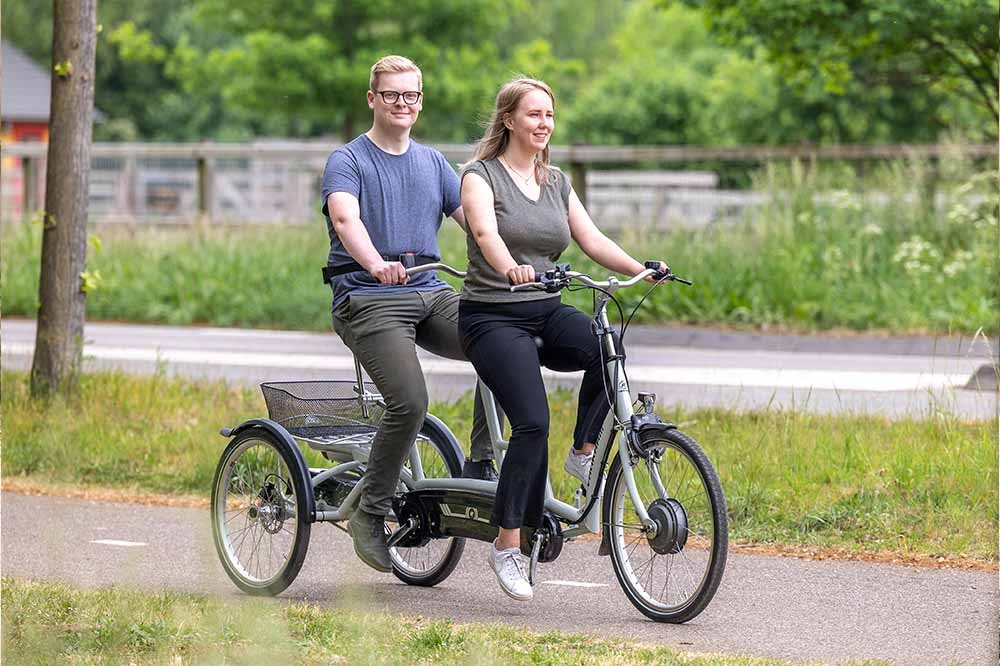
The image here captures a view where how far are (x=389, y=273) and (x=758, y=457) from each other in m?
2.84

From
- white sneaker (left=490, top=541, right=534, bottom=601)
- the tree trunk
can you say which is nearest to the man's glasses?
white sneaker (left=490, top=541, right=534, bottom=601)

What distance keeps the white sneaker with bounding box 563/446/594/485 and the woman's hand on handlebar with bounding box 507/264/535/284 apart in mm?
774

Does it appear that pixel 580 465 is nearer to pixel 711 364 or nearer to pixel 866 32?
A: pixel 711 364

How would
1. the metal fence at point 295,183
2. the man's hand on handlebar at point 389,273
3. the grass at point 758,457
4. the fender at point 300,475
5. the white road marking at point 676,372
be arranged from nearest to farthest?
the man's hand on handlebar at point 389,273, the fender at point 300,475, the grass at point 758,457, the white road marking at point 676,372, the metal fence at point 295,183

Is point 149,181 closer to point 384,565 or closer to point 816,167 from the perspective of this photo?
point 816,167

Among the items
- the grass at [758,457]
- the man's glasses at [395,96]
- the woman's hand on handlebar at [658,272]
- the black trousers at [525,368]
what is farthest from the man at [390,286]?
the grass at [758,457]

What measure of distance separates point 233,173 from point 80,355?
21486mm

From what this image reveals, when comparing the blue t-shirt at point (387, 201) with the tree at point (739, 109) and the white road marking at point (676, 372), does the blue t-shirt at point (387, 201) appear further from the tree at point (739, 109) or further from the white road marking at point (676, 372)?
the tree at point (739, 109)

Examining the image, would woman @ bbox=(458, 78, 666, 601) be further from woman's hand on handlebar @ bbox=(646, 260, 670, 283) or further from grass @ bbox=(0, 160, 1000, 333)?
grass @ bbox=(0, 160, 1000, 333)

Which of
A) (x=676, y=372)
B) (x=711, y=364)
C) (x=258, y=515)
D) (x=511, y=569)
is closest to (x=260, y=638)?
(x=511, y=569)

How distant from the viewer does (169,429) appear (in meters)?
9.45

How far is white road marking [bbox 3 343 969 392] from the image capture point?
436 inches

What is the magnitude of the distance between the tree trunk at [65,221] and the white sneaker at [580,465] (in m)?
4.74

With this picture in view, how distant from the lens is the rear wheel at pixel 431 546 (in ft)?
20.7
